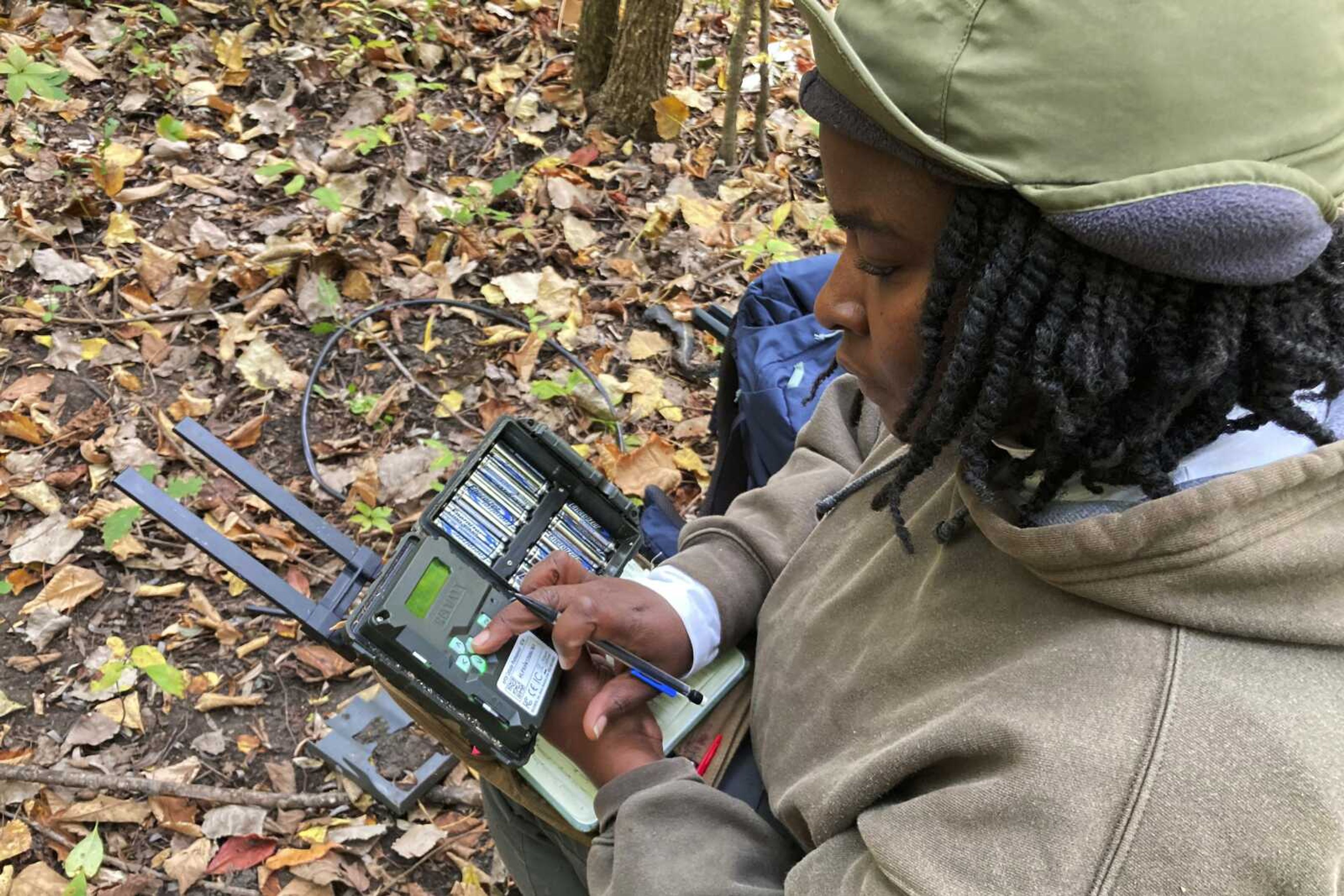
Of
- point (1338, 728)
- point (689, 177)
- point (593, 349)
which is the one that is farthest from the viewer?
point (689, 177)

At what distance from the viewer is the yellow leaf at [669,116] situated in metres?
4.60

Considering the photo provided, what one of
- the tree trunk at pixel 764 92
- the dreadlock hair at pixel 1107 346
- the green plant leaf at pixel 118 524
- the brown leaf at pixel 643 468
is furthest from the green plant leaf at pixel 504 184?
the dreadlock hair at pixel 1107 346

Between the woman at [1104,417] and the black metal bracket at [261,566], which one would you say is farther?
the black metal bracket at [261,566]

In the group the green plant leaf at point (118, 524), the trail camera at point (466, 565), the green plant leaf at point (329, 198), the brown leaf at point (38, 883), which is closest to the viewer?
the trail camera at point (466, 565)

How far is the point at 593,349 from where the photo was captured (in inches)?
148

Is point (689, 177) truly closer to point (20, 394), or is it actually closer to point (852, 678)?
point (20, 394)

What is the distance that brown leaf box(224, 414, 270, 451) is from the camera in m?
3.25

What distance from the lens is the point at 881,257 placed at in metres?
1.16

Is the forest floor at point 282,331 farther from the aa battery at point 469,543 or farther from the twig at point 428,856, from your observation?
the aa battery at point 469,543

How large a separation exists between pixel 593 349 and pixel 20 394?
196 centimetres

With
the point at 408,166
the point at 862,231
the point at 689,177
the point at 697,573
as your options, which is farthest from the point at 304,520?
the point at 689,177

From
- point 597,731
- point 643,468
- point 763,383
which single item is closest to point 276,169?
point 643,468

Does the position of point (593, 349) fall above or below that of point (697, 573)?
below

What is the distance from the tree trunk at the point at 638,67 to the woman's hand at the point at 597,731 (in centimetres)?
339
